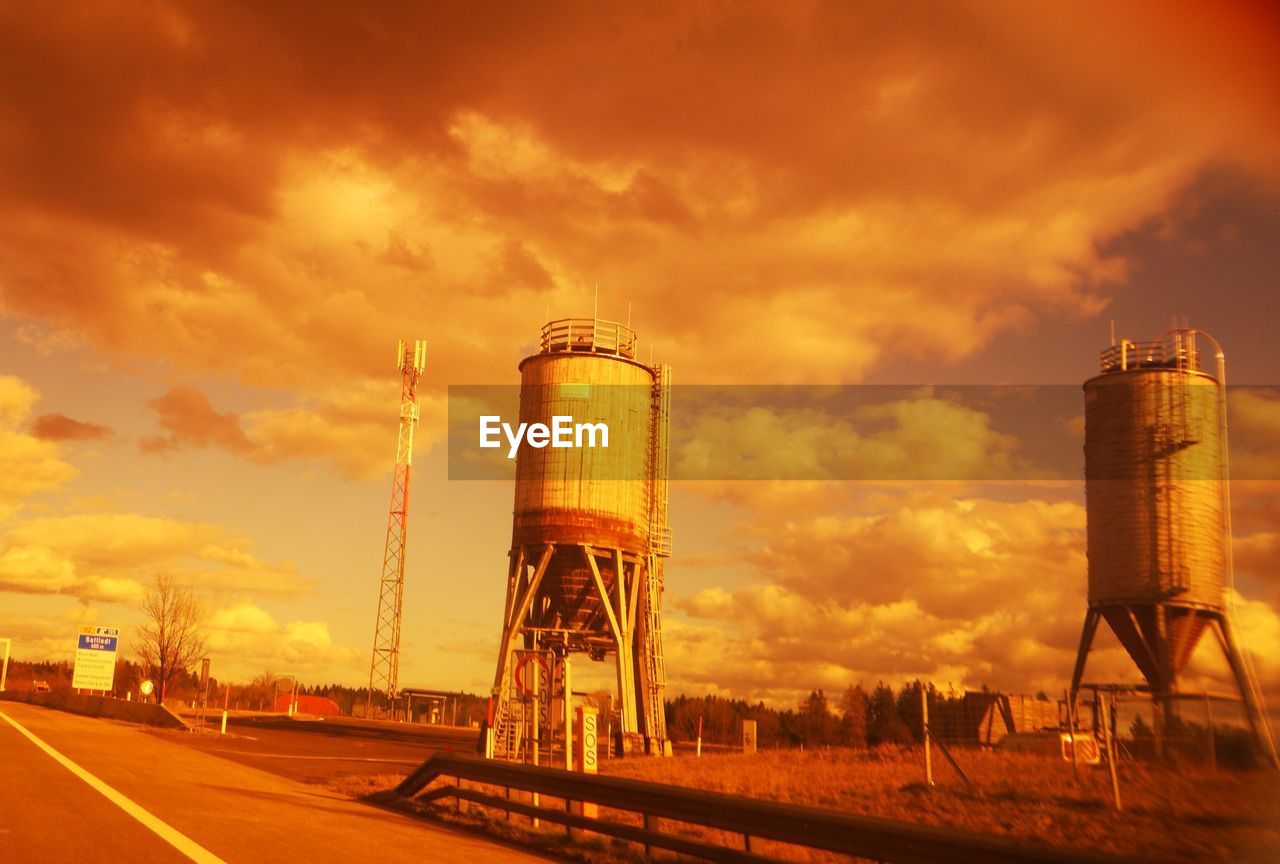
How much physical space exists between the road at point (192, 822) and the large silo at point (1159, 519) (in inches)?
1057

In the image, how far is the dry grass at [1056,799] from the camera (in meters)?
13.5

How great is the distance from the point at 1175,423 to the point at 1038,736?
11295 millimetres

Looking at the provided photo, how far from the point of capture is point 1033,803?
57.4ft

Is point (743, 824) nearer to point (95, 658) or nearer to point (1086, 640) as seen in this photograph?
point (1086, 640)

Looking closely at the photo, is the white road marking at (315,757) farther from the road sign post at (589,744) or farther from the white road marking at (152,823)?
the road sign post at (589,744)

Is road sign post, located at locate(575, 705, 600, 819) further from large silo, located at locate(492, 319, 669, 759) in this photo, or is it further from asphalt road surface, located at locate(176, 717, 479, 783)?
large silo, located at locate(492, 319, 669, 759)

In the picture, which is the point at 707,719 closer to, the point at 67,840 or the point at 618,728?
the point at 618,728

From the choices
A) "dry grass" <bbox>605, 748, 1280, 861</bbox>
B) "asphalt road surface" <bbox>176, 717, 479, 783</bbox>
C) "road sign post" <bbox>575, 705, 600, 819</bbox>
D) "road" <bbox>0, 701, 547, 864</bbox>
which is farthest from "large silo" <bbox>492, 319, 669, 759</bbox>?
"road sign post" <bbox>575, 705, 600, 819</bbox>

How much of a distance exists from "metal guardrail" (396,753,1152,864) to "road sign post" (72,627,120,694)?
56052 mm

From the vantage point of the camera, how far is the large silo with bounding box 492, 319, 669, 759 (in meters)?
40.1

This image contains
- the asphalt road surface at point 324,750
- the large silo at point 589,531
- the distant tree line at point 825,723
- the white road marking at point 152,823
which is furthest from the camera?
the distant tree line at point 825,723

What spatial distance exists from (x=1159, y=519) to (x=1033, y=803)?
20892mm

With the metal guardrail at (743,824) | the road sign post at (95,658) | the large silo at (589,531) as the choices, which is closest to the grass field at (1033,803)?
the metal guardrail at (743,824)

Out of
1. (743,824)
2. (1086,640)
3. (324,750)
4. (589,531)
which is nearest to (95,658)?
(324,750)
